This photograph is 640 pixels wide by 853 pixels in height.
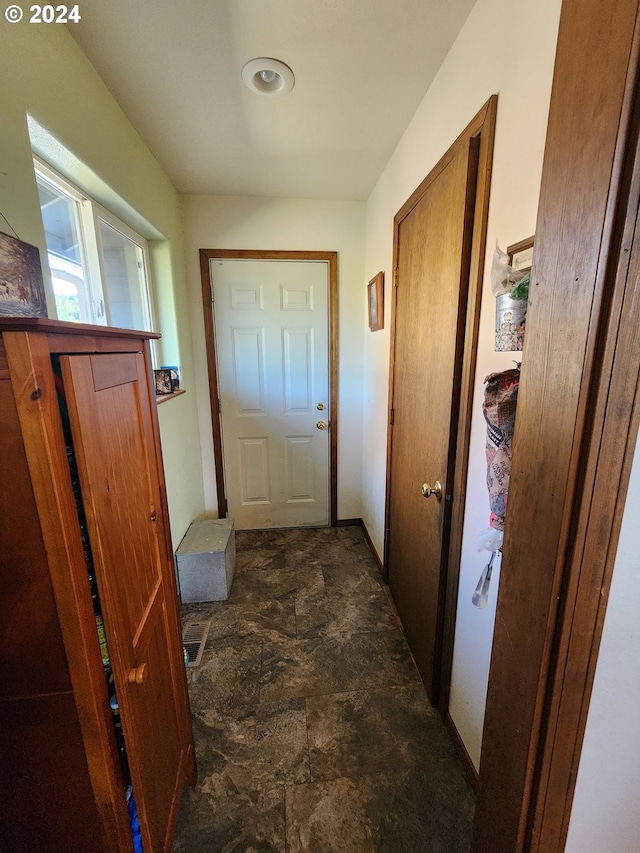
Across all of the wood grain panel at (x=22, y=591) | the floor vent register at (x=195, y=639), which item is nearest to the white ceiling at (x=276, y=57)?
the wood grain panel at (x=22, y=591)

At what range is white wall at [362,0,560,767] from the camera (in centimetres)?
81

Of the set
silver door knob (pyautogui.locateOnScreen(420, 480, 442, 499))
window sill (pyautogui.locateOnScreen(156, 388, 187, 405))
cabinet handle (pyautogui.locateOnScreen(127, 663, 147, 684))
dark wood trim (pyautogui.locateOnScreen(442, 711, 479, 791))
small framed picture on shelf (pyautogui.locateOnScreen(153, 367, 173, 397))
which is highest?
small framed picture on shelf (pyautogui.locateOnScreen(153, 367, 173, 397))

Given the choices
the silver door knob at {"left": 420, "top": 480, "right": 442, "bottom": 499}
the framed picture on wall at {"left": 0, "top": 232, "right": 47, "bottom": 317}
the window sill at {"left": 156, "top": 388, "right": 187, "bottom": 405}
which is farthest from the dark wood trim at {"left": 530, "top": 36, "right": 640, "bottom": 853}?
the window sill at {"left": 156, "top": 388, "right": 187, "bottom": 405}

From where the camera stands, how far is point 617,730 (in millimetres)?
560

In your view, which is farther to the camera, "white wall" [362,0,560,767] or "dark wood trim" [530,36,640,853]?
"white wall" [362,0,560,767]

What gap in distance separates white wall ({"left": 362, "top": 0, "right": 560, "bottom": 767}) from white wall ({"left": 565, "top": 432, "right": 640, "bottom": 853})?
45cm

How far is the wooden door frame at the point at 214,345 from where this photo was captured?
2.41 metres

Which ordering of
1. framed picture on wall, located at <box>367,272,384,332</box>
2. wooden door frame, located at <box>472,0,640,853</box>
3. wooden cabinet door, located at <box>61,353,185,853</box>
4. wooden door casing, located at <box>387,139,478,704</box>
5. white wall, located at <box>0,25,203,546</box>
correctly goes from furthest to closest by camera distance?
framed picture on wall, located at <box>367,272,384,332</box> < wooden door casing, located at <box>387,139,478,704</box> < white wall, located at <box>0,25,203,546</box> < wooden cabinet door, located at <box>61,353,185,853</box> < wooden door frame, located at <box>472,0,640,853</box>

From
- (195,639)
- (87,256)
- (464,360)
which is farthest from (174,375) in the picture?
(464,360)

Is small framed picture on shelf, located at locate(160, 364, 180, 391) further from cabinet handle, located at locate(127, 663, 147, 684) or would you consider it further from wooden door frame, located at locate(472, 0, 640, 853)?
wooden door frame, located at locate(472, 0, 640, 853)

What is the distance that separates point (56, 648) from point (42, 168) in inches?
56.4

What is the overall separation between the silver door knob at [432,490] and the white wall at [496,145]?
145 millimetres

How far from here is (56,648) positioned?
1.94 ft

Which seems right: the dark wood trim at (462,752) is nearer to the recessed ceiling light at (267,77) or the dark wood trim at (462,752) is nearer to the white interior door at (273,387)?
the white interior door at (273,387)
